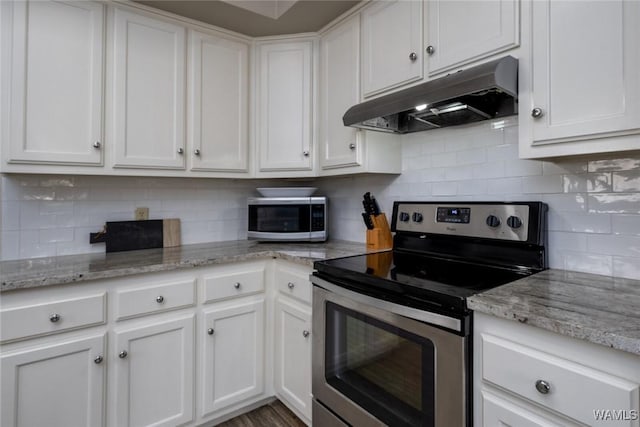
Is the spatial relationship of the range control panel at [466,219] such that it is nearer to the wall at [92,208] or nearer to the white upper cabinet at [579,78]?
the white upper cabinet at [579,78]

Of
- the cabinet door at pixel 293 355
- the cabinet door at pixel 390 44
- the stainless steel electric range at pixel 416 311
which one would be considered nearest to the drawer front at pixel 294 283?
the cabinet door at pixel 293 355

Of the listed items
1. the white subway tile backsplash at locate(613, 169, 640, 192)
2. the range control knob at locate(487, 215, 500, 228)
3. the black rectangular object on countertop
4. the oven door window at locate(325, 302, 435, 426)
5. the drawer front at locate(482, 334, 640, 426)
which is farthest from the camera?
the black rectangular object on countertop

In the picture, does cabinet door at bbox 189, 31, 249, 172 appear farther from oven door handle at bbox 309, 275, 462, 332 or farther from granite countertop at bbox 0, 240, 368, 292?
oven door handle at bbox 309, 275, 462, 332

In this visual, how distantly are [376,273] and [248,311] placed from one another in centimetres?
88

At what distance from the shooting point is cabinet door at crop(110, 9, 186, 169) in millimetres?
1752

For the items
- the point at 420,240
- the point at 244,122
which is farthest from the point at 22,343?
the point at 420,240

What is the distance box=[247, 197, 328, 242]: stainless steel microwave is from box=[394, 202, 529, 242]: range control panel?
52 centimetres

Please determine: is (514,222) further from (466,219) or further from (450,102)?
(450,102)

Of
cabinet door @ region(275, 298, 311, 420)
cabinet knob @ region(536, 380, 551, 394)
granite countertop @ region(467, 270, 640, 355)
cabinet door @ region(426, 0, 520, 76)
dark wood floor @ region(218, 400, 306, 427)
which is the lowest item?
dark wood floor @ region(218, 400, 306, 427)

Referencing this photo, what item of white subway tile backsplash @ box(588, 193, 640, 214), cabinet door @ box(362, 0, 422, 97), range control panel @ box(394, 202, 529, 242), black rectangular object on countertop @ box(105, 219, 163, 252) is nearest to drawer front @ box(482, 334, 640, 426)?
range control panel @ box(394, 202, 529, 242)

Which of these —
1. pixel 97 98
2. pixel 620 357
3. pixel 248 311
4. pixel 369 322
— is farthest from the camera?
pixel 248 311

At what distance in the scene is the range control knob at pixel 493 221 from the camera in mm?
1436

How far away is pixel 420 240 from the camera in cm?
174

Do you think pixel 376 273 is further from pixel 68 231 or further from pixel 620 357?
pixel 68 231
